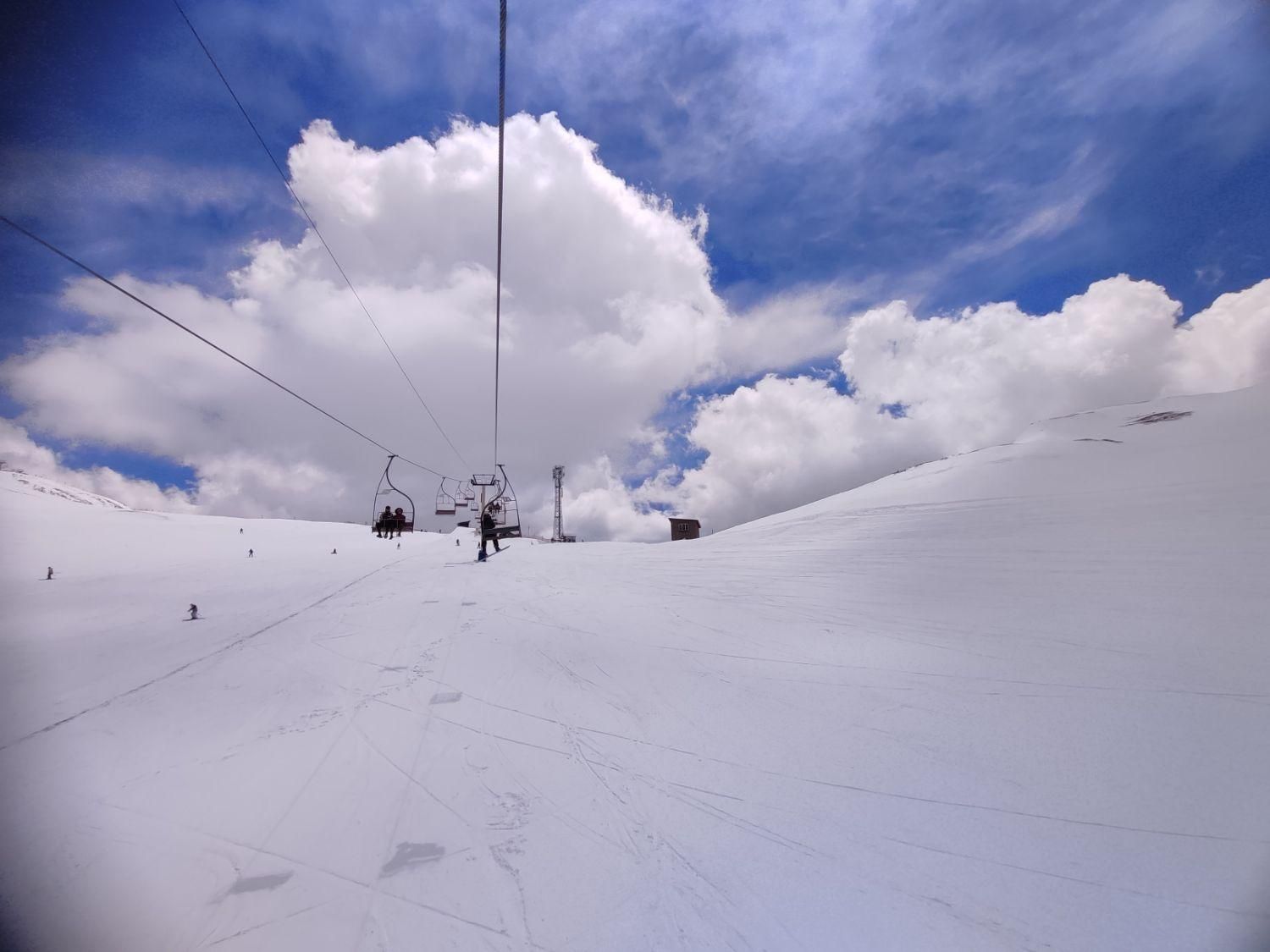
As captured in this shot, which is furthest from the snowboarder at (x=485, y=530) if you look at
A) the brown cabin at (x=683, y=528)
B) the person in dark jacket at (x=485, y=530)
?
the brown cabin at (x=683, y=528)

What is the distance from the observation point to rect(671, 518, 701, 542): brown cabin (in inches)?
1262

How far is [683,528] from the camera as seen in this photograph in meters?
32.4

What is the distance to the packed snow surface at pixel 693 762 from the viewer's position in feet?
6.47

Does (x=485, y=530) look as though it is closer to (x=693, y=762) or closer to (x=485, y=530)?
(x=485, y=530)

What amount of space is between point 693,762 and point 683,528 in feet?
97.1

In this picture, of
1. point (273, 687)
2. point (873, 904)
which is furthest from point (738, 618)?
point (273, 687)

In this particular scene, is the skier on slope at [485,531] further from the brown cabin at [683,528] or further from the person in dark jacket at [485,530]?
the brown cabin at [683,528]

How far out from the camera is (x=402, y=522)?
27609mm

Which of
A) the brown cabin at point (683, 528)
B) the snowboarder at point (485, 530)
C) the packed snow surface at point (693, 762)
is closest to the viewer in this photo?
the packed snow surface at point (693, 762)

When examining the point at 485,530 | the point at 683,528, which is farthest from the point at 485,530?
the point at 683,528

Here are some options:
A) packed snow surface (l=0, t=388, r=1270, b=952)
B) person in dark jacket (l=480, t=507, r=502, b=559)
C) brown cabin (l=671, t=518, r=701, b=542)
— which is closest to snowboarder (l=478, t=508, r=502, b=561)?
person in dark jacket (l=480, t=507, r=502, b=559)

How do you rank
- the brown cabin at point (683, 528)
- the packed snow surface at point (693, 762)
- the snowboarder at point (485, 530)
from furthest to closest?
1. the brown cabin at point (683, 528)
2. the snowboarder at point (485, 530)
3. the packed snow surface at point (693, 762)

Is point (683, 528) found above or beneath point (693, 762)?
above

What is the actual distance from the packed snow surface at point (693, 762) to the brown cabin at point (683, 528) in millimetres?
25079
